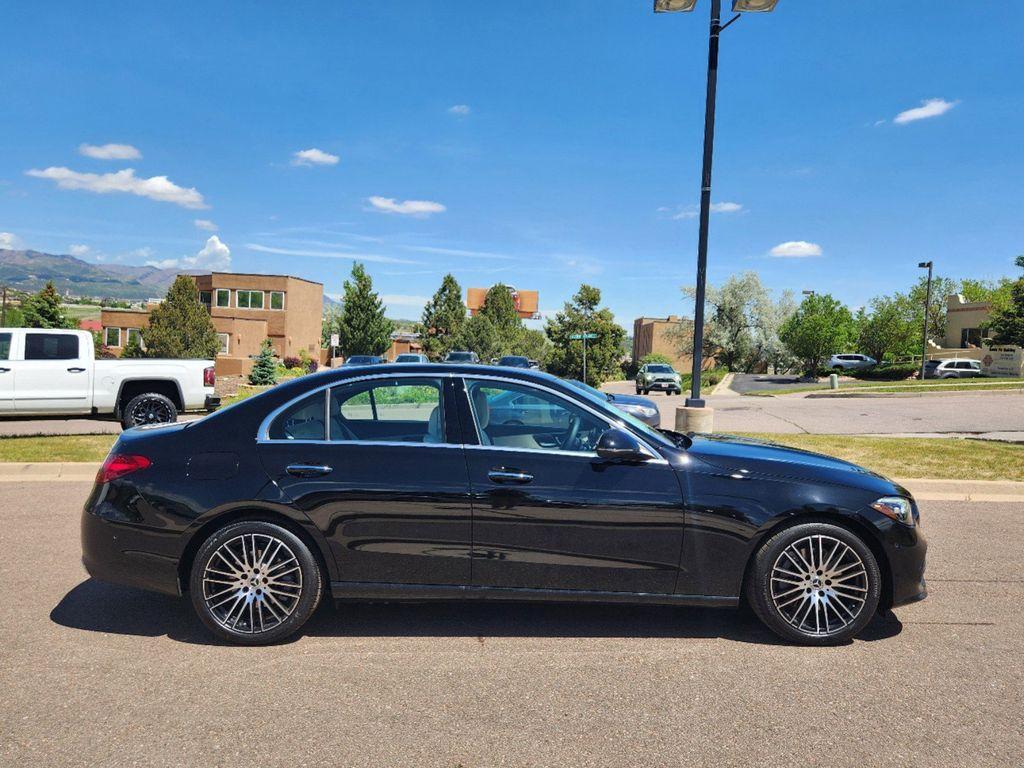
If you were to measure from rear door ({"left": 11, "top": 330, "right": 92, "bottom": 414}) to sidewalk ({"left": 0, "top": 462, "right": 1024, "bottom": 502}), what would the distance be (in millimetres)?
3428

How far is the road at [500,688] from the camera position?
2982 mm

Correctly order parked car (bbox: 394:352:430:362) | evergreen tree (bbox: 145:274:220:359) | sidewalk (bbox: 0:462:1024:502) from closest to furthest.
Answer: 1. sidewalk (bbox: 0:462:1024:502)
2. parked car (bbox: 394:352:430:362)
3. evergreen tree (bbox: 145:274:220:359)

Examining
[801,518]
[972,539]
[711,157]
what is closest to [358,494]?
Answer: [801,518]

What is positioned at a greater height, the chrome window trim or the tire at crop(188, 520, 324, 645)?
the chrome window trim

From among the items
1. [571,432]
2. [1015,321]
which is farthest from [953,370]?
[571,432]

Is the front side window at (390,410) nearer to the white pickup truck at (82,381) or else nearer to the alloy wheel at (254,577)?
the alloy wheel at (254,577)

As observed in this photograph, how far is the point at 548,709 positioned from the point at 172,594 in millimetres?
2223

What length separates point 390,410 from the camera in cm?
448

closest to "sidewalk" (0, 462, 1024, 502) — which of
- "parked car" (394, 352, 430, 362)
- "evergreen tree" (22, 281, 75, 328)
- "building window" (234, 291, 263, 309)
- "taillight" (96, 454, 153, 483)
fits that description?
"taillight" (96, 454, 153, 483)

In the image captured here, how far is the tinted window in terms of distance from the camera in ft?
13.8

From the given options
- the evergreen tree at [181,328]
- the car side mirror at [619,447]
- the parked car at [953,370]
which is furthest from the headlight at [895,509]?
the parked car at [953,370]

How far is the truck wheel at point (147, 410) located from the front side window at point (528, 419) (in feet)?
31.8

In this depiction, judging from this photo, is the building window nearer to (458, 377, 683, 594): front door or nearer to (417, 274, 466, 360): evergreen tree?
(417, 274, 466, 360): evergreen tree

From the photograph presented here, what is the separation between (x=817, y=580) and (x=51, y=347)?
12537 millimetres
